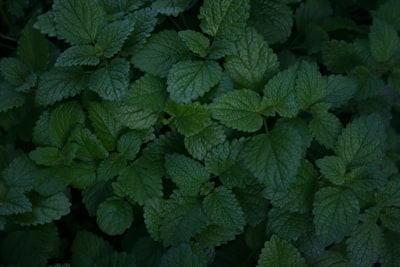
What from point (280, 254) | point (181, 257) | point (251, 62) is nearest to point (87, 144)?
point (181, 257)

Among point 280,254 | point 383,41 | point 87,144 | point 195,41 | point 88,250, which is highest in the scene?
point 195,41

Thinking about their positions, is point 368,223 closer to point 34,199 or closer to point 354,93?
point 354,93

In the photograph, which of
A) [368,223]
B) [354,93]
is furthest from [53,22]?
[368,223]

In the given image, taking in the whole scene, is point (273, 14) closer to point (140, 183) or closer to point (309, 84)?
point (309, 84)

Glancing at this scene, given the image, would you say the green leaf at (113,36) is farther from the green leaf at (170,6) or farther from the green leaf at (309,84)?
the green leaf at (309,84)

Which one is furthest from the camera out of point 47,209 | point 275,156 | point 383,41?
point 383,41

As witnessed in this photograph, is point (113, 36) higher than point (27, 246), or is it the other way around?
point (113, 36)
